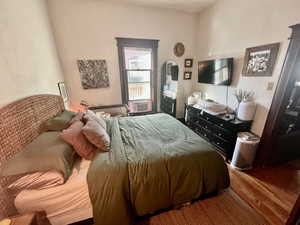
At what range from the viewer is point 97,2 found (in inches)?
110

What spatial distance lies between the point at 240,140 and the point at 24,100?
9.43ft

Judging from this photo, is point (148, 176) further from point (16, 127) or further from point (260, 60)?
point (260, 60)

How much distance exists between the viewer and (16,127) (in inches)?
48.0

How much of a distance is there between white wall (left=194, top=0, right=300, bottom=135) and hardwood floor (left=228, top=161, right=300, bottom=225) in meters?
0.66

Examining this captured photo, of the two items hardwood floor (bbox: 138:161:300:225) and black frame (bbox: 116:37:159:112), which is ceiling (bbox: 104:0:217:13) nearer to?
black frame (bbox: 116:37:159:112)

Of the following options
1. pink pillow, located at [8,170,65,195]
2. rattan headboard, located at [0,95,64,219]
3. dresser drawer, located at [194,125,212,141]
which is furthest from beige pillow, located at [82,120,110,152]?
dresser drawer, located at [194,125,212,141]

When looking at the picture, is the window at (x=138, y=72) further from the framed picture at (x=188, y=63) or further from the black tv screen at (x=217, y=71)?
the black tv screen at (x=217, y=71)

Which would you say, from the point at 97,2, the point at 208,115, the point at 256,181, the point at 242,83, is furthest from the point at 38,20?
the point at 256,181

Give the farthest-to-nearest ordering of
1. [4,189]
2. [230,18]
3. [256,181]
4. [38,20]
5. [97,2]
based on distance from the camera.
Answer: [97,2] → [230,18] → [38,20] → [256,181] → [4,189]

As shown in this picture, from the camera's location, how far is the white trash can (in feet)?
6.61

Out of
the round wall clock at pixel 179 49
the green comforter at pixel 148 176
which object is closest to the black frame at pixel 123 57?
the round wall clock at pixel 179 49

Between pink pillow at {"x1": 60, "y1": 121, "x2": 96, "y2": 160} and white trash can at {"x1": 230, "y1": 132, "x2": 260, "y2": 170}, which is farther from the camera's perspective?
white trash can at {"x1": 230, "y1": 132, "x2": 260, "y2": 170}

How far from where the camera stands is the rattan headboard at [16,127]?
3.49 feet

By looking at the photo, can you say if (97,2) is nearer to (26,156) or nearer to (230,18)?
(230,18)
